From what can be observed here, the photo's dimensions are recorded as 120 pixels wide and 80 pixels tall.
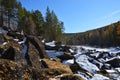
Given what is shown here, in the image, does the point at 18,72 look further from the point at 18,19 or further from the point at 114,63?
the point at 18,19

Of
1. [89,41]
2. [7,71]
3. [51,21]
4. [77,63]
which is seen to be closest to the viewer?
[7,71]

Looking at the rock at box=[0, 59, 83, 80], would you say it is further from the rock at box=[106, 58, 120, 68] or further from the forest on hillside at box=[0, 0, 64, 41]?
the forest on hillside at box=[0, 0, 64, 41]

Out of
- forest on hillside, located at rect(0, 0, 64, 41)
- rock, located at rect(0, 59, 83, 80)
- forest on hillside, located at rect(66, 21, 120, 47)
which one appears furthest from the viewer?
forest on hillside, located at rect(66, 21, 120, 47)

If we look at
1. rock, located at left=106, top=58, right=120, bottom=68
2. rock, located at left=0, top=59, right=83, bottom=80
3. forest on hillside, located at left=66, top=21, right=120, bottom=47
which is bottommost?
rock, located at left=106, top=58, right=120, bottom=68

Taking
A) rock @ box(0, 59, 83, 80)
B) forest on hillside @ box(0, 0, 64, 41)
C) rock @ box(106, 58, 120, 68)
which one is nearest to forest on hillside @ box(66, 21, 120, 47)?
forest on hillside @ box(0, 0, 64, 41)

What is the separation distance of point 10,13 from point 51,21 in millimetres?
30367

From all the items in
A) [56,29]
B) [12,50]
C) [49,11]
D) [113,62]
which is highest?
[49,11]

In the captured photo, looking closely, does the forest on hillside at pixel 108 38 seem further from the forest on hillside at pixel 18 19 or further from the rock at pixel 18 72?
the rock at pixel 18 72

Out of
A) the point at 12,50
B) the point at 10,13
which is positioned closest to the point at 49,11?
the point at 10,13

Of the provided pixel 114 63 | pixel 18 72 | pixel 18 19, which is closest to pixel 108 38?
pixel 18 19

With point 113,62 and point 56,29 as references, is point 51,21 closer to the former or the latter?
point 56,29

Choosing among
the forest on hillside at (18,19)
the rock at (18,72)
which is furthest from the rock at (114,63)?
the forest on hillside at (18,19)

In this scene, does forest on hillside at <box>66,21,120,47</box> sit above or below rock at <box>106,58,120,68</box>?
above

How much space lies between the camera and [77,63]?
22812 millimetres
